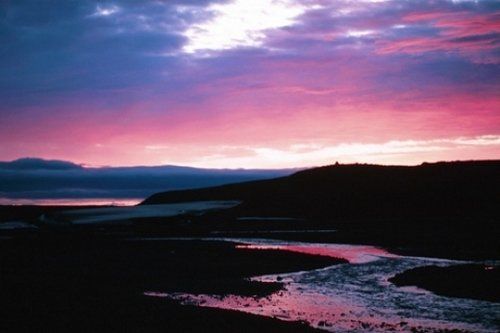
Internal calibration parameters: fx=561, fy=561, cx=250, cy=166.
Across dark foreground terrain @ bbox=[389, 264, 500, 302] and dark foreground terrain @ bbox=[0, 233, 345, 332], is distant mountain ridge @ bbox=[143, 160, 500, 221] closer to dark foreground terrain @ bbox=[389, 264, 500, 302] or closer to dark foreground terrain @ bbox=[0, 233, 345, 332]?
dark foreground terrain @ bbox=[0, 233, 345, 332]

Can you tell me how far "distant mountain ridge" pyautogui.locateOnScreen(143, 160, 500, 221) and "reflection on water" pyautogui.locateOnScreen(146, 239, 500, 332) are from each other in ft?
182

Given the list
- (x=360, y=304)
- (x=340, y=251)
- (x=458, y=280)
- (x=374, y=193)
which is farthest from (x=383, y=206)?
(x=360, y=304)

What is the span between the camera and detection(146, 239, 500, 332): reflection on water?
62.4 ft

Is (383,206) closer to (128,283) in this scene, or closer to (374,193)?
(374,193)

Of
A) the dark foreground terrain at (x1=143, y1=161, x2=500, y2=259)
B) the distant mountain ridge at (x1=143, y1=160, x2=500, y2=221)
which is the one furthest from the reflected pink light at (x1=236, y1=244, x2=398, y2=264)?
the distant mountain ridge at (x1=143, y1=160, x2=500, y2=221)

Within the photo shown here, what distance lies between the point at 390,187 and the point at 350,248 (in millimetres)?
66576

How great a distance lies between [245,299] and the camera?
79.6 ft

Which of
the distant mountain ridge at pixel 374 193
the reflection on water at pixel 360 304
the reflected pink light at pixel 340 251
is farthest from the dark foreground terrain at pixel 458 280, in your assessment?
the distant mountain ridge at pixel 374 193

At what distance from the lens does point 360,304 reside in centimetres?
2280

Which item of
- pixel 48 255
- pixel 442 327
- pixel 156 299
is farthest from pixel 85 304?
pixel 48 255

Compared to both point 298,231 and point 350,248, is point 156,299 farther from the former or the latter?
point 298,231

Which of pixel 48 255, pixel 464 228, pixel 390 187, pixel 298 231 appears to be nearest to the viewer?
pixel 48 255

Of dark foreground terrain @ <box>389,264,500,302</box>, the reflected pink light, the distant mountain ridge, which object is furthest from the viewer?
the distant mountain ridge

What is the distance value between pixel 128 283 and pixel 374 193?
84861mm
